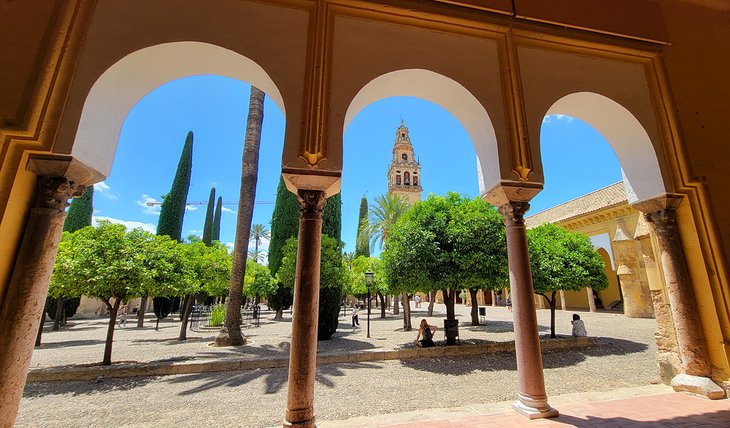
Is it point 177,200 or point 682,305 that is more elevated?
point 177,200

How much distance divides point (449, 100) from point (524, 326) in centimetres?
328

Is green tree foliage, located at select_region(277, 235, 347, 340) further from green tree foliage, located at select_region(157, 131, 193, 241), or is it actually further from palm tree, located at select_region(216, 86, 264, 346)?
green tree foliage, located at select_region(157, 131, 193, 241)

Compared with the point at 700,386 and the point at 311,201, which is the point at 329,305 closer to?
the point at 311,201

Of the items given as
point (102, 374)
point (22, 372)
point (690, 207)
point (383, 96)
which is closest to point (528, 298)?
point (690, 207)

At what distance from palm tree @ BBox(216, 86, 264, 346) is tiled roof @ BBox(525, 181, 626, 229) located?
840 inches

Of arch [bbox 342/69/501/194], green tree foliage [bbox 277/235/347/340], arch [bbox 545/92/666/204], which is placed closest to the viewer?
arch [bbox 342/69/501/194]

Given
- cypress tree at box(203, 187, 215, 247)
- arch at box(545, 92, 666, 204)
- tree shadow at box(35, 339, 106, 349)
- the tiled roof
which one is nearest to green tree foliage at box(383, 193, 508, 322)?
arch at box(545, 92, 666, 204)

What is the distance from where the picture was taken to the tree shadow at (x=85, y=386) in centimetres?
673

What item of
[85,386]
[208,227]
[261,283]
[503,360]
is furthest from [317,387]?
[208,227]

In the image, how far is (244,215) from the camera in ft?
39.0

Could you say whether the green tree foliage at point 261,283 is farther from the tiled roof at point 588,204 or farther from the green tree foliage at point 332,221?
the tiled roof at point 588,204

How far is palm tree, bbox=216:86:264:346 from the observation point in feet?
37.9

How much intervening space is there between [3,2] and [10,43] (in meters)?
0.54

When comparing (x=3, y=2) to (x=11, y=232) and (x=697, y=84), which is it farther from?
(x=697, y=84)
